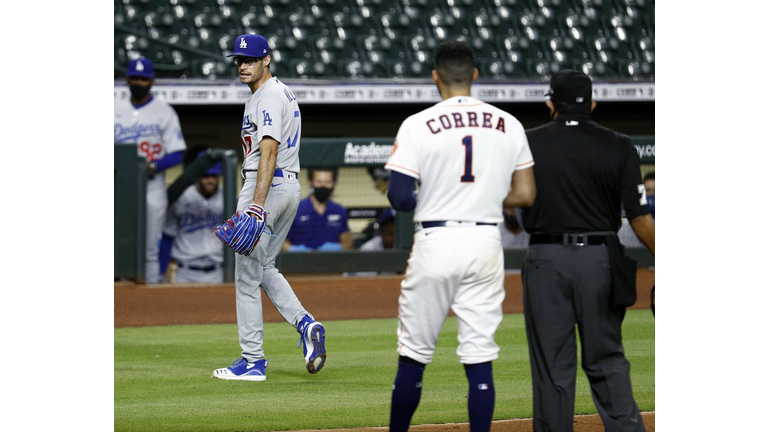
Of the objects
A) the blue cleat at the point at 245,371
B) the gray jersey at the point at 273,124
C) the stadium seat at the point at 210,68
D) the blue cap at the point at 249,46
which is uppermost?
the stadium seat at the point at 210,68

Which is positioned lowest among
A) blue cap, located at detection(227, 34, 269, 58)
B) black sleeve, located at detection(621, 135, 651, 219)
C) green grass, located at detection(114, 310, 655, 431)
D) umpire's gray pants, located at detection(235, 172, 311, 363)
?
green grass, located at detection(114, 310, 655, 431)

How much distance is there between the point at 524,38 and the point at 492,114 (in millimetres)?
13509

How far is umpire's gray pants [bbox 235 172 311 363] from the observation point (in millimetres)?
4828

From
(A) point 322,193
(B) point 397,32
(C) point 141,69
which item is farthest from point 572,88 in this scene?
(B) point 397,32

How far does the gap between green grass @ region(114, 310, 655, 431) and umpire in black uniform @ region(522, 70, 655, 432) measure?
73 cm

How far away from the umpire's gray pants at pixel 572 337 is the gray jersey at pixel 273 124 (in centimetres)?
175

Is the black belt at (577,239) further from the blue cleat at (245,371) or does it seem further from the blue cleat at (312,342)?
the blue cleat at (245,371)

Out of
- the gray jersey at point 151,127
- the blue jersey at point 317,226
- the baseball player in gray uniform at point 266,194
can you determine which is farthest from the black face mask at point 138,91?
the baseball player in gray uniform at point 266,194

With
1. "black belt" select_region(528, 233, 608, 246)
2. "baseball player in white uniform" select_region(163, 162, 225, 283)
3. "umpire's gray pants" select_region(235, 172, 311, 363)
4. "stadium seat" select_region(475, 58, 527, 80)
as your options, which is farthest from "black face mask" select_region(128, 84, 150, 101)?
"stadium seat" select_region(475, 58, 527, 80)

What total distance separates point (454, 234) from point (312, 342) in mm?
1870

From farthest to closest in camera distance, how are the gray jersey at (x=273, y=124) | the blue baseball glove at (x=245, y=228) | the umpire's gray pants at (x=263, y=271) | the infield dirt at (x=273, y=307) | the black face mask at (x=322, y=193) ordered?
the black face mask at (x=322, y=193), the infield dirt at (x=273, y=307), the umpire's gray pants at (x=263, y=271), the gray jersey at (x=273, y=124), the blue baseball glove at (x=245, y=228)

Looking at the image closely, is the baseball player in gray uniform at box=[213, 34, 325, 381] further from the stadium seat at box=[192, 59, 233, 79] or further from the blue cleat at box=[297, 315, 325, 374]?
the stadium seat at box=[192, 59, 233, 79]

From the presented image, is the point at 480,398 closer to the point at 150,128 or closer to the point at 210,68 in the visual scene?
the point at 150,128

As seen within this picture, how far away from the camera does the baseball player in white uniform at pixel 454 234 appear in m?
3.23
